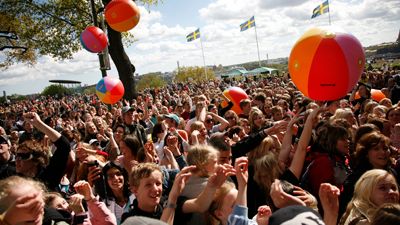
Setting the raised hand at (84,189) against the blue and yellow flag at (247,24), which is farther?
the blue and yellow flag at (247,24)

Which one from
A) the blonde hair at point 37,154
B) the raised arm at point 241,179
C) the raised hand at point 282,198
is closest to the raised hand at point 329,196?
the raised hand at point 282,198

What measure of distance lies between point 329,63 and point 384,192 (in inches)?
60.5

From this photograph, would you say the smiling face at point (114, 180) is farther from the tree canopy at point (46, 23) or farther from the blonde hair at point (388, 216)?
the tree canopy at point (46, 23)

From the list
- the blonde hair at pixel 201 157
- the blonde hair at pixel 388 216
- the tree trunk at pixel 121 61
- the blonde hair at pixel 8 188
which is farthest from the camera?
the tree trunk at pixel 121 61

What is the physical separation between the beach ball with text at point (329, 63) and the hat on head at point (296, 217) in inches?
88.2

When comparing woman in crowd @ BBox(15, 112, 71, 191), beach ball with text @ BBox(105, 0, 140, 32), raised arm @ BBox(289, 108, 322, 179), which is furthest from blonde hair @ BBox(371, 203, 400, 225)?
beach ball with text @ BBox(105, 0, 140, 32)

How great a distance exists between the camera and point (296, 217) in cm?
166

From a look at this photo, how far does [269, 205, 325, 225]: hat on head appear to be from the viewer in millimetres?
1630

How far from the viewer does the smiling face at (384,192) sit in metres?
2.59

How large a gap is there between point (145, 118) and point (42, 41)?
13467mm

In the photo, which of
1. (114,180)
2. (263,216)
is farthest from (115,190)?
(263,216)

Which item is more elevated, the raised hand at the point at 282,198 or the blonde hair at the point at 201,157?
the blonde hair at the point at 201,157

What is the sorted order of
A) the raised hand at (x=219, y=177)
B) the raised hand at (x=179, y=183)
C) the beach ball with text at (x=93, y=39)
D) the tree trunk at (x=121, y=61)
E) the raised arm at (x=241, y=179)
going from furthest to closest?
the tree trunk at (x=121, y=61) < the beach ball with text at (x=93, y=39) < the raised hand at (x=179, y=183) < the raised hand at (x=219, y=177) < the raised arm at (x=241, y=179)

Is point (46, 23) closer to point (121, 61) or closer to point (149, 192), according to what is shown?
point (121, 61)
